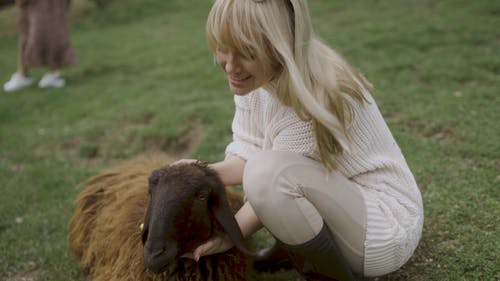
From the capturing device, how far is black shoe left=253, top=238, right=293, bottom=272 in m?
3.01

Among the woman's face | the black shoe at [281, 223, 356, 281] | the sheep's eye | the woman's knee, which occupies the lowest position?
the black shoe at [281, 223, 356, 281]

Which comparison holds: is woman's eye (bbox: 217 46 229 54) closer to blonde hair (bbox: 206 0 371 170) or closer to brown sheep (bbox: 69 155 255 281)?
blonde hair (bbox: 206 0 371 170)

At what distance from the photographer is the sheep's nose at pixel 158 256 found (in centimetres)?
233

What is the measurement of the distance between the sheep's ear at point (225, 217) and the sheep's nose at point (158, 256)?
25cm

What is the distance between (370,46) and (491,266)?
4524mm

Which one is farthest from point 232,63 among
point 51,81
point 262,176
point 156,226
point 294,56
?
point 51,81

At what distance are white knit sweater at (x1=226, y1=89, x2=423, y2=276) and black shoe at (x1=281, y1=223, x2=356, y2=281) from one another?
120 millimetres

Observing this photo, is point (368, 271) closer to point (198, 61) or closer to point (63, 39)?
point (198, 61)

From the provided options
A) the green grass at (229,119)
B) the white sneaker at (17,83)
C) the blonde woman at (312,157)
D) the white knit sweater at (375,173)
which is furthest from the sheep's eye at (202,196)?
the white sneaker at (17,83)

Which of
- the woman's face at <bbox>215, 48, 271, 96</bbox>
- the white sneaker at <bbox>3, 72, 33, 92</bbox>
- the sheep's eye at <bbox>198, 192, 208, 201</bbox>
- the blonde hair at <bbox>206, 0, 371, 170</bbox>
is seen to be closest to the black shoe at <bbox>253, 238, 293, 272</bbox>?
the sheep's eye at <bbox>198, 192, 208, 201</bbox>

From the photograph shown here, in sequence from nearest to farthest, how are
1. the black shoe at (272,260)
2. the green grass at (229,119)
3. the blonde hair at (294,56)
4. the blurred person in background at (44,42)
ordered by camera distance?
1. the blonde hair at (294,56)
2. the black shoe at (272,260)
3. the green grass at (229,119)
4. the blurred person in background at (44,42)

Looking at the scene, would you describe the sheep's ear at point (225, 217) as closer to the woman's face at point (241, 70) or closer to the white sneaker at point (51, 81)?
the woman's face at point (241, 70)

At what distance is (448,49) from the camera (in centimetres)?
624

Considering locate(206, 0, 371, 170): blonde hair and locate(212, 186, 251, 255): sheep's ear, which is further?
locate(212, 186, 251, 255): sheep's ear
